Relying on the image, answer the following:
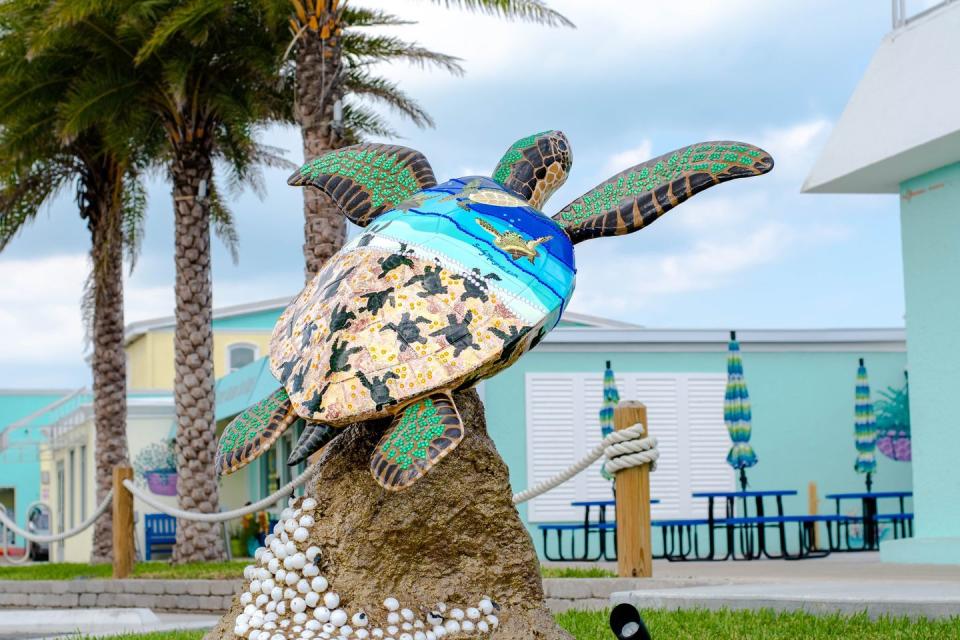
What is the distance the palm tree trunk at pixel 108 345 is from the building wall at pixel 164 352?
1372cm

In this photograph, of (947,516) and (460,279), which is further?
(947,516)

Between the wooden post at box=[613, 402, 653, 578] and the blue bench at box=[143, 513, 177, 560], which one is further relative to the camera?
the blue bench at box=[143, 513, 177, 560]

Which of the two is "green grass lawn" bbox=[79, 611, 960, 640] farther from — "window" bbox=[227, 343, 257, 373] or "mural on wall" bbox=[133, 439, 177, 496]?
"window" bbox=[227, 343, 257, 373]

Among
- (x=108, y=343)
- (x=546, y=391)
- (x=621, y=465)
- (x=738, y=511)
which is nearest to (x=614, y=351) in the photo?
(x=546, y=391)

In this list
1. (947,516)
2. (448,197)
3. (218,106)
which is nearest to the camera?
(448,197)

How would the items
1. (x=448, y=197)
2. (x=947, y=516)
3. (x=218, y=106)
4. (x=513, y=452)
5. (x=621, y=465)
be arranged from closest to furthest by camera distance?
(x=448, y=197) → (x=621, y=465) → (x=947, y=516) → (x=218, y=106) → (x=513, y=452)

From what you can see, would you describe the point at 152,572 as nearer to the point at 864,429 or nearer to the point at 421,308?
the point at 864,429

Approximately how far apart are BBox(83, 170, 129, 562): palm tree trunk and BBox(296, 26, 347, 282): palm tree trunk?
5.07 m

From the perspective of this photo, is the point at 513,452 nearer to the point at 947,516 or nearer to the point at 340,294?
the point at 947,516

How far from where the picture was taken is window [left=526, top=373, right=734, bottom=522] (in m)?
14.9

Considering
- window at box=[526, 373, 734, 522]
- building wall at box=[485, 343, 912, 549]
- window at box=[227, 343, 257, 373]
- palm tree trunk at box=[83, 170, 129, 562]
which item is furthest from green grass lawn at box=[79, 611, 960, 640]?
window at box=[227, 343, 257, 373]

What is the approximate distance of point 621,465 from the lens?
7.79m

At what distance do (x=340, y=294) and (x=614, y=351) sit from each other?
36.5ft

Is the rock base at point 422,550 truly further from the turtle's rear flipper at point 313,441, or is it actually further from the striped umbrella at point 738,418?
the striped umbrella at point 738,418
